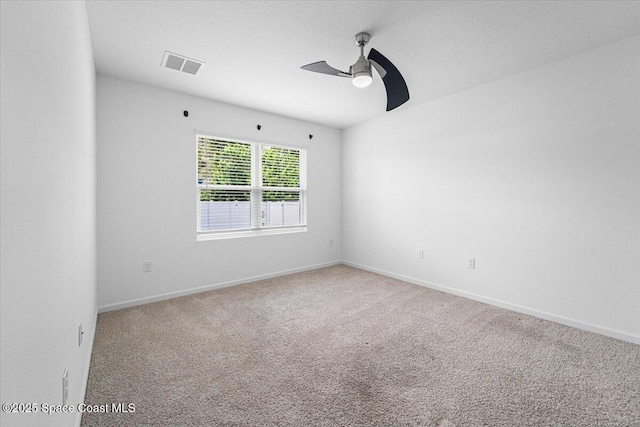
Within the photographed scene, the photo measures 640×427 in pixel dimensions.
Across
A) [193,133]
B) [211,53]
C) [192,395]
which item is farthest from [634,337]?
[193,133]

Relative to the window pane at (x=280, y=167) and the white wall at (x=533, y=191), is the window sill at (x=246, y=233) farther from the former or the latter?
the white wall at (x=533, y=191)

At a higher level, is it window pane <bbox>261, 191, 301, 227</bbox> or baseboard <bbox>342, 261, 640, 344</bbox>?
window pane <bbox>261, 191, 301, 227</bbox>

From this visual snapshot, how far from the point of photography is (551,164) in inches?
114

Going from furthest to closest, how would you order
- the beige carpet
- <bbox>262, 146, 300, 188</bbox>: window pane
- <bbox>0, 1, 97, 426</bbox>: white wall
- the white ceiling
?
<bbox>262, 146, 300, 188</bbox>: window pane < the white ceiling < the beige carpet < <bbox>0, 1, 97, 426</bbox>: white wall

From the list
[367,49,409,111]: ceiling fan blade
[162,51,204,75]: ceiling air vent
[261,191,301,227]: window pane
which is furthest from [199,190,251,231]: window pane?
[367,49,409,111]: ceiling fan blade

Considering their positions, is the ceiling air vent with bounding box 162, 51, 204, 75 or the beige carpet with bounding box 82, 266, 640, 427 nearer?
the beige carpet with bounding box 82, 266, 640, 427

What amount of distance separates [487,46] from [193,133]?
336 centimetres

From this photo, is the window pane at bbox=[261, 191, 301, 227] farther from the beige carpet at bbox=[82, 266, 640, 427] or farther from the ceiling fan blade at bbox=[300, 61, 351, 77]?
the ceiling fan blade at bbox=[300, 61, 351, 77]

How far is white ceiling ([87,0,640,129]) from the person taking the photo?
208 cm

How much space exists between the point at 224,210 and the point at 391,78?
2841mm

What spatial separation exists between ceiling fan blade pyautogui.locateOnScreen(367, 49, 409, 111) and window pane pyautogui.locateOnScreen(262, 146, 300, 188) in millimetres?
2433

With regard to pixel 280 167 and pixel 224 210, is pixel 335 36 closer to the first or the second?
pixel 280 167

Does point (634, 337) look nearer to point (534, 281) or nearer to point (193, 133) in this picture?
point (534, 281)

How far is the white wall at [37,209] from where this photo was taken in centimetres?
68
